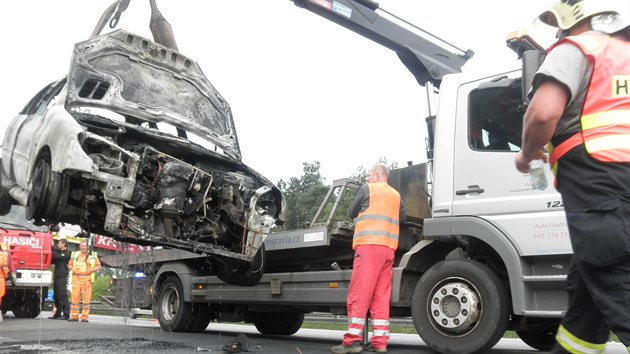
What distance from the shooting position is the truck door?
14.3ft

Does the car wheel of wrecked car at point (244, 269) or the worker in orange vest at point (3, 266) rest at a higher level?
the car wheel of wrecked car at point (244, 269)

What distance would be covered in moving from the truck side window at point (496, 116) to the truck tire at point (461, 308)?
3.09 ft

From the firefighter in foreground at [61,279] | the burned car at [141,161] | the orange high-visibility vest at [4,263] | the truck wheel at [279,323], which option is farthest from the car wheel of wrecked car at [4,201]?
the firefighter in foreground at [61,279]

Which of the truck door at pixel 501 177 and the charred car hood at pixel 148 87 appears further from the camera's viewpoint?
the charred car hood at pixel 148 87

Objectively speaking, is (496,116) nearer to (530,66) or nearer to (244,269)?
(530,66)

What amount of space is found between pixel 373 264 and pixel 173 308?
142 inches

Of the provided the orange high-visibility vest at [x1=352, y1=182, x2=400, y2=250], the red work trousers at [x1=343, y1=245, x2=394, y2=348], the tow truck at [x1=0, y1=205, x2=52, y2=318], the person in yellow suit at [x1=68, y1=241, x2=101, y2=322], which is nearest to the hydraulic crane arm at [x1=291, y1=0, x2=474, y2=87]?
the orange high-visibility vest at [x1=352, y1=182, x2=400, y2=250]

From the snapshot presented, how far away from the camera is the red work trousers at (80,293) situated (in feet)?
36.4

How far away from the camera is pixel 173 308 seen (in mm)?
7719

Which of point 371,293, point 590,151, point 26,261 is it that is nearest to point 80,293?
point 26,261

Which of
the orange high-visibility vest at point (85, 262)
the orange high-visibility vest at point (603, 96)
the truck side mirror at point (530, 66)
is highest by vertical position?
the truck side mirror at point (530, 66)

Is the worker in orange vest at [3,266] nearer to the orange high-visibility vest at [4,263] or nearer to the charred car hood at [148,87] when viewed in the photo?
the orange high-visibility vest at [4,263]

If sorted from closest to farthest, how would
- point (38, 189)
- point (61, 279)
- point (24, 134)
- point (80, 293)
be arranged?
point (38, 189), point (24, 134), point (80, 293), point (61, 279)

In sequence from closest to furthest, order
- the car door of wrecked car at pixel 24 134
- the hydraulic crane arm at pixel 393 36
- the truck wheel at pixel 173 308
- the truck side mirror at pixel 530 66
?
1. the truck side mirror at pixel 530 66
2. the car door of wrecked car at pixel 24 134
3. the hydraulic crane arm at pixel 393 36
4. the truck wheel at pixel 173 308
